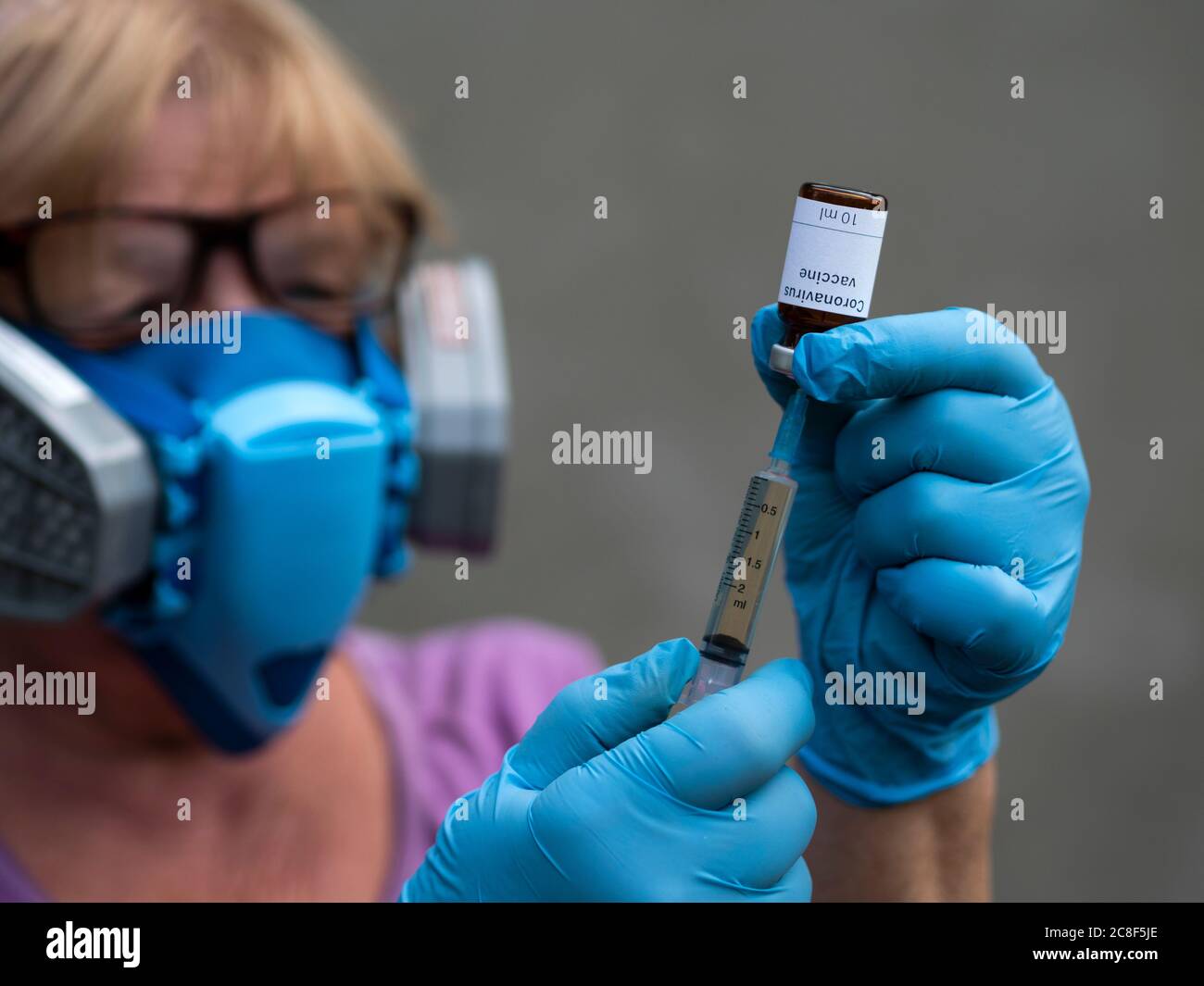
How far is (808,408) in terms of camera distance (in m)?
1.10

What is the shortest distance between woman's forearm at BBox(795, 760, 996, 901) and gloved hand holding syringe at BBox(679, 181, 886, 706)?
243 mm

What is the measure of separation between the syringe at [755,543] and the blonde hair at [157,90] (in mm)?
857

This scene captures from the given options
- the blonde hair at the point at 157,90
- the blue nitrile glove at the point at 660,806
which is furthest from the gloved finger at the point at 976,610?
the blonde hair at the point at 157,90

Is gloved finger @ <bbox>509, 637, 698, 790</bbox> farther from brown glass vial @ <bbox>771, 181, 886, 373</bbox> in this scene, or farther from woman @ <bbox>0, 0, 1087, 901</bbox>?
brown glass vial @ <bbox>771, 181, 886, 373</bbox>

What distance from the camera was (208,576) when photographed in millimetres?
1396

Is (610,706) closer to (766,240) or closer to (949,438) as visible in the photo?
(949,438)

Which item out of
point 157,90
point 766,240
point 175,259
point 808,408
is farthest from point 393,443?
point 766,240

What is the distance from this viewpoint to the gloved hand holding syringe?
89 centimetres

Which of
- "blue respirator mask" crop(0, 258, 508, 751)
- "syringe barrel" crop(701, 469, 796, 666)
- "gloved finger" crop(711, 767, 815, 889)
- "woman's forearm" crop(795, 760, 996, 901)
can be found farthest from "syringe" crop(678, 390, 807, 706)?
"blue respirator mask" crop(0, 258, 508, 751)

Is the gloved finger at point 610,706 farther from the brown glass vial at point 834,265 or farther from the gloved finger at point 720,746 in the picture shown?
the brown glass vial at point 834,265

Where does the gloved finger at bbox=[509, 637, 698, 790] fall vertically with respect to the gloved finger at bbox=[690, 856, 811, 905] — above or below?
above

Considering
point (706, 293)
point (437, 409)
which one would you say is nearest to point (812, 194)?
point (437, 409)

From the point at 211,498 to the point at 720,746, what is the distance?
2.47 feet
